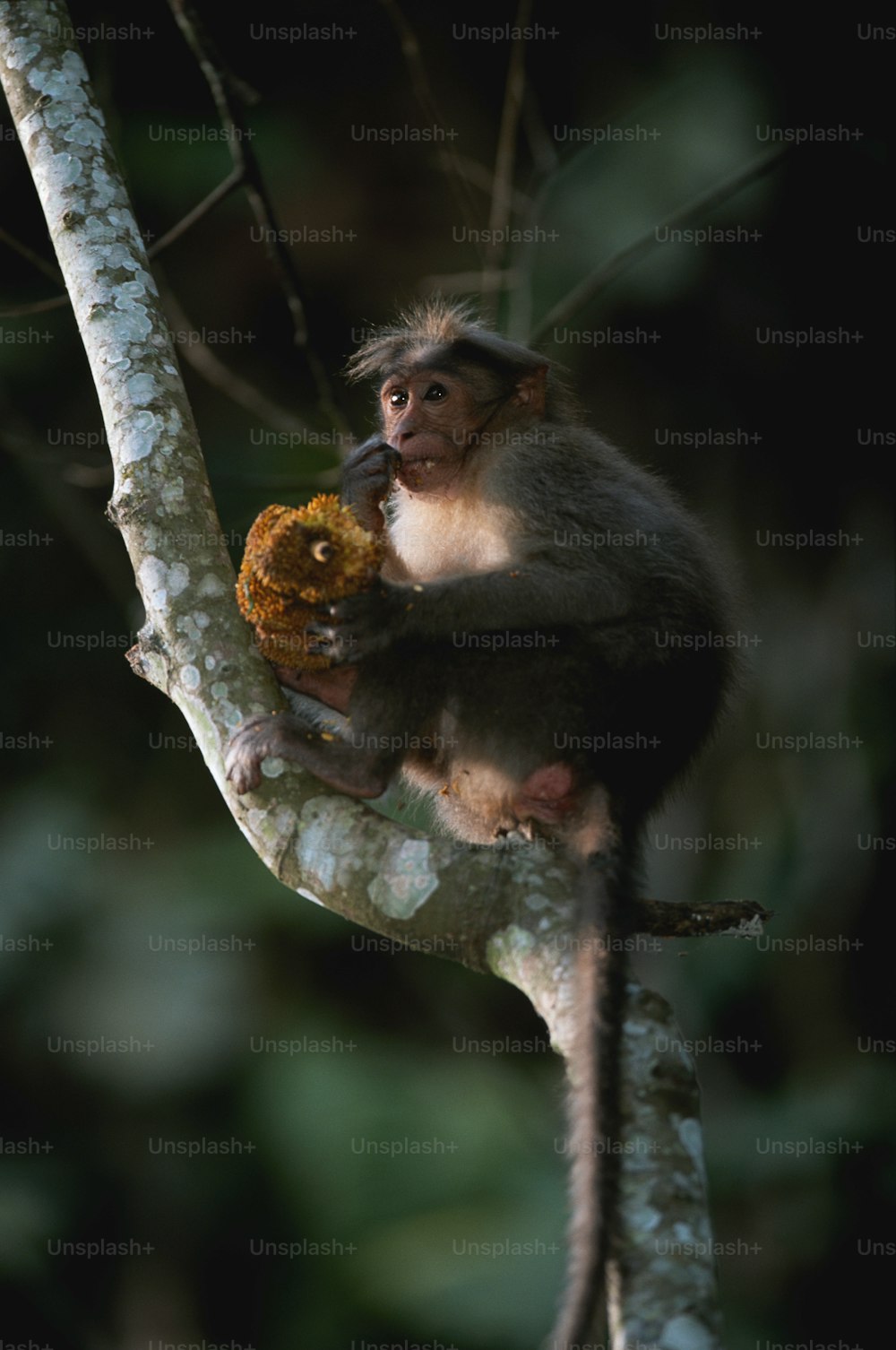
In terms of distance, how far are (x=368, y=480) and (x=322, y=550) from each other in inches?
39.0

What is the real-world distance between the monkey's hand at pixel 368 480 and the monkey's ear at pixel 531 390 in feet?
2.10

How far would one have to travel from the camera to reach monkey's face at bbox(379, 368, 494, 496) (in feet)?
16.2

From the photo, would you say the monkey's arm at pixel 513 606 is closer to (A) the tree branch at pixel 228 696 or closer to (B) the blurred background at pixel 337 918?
(A) the tree branch at pixel 228 696

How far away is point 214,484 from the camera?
998 cm

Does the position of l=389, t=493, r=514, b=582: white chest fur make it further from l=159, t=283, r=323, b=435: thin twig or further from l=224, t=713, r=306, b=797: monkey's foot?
l=159, t=283, r=323, b=435: thin twig

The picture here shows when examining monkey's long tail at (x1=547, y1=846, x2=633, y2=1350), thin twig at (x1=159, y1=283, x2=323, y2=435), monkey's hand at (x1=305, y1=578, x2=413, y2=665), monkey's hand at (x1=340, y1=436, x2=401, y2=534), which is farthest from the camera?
thin twig at (x1=159, y1=283, x2=323, y2=435)

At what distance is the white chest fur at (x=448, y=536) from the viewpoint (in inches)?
183

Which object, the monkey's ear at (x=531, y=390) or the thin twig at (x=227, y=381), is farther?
the thin twig at (x=227, y=381)

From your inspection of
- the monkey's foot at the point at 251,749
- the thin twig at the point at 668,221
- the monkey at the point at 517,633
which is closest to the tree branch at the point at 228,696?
the monkey's foot at the point at 251,749

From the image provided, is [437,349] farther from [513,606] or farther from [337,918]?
[337,918]

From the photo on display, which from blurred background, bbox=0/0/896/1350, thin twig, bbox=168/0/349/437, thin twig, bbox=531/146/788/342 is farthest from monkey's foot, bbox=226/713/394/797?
blurred background, bbox=0/0/896/1350

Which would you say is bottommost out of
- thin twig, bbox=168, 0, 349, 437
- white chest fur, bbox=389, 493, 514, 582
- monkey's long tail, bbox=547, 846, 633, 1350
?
monkey's long tail, bbox=547, 846, 633, 1350

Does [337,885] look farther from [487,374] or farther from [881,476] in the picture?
[881,476]

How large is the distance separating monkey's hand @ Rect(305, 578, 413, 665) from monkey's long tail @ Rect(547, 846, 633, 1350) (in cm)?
100
